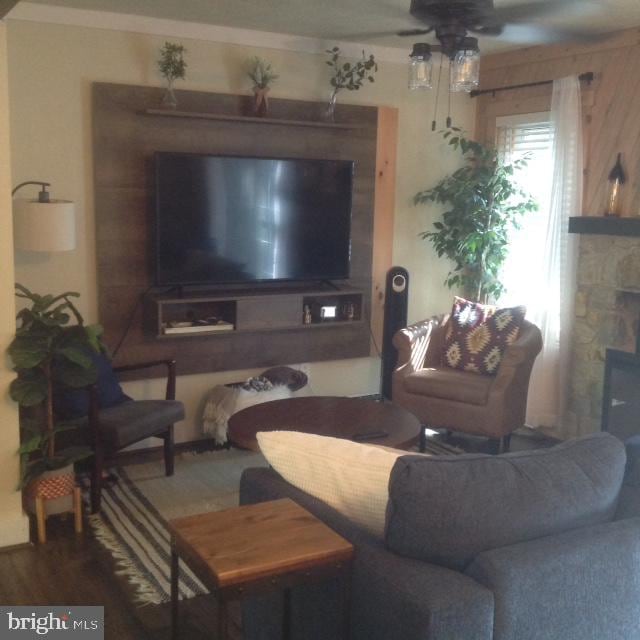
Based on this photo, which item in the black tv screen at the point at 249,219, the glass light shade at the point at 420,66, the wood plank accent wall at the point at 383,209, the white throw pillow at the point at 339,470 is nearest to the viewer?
the white throw pillow at the point at 339,470

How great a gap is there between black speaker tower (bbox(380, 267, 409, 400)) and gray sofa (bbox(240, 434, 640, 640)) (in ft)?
11.6

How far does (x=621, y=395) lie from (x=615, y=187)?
3.95 ft

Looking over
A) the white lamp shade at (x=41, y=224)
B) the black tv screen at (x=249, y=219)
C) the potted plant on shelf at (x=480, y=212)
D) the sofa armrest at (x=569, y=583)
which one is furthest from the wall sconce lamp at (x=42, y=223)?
the sofa armrest at (x=569, y=583)

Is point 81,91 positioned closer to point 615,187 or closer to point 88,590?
point 88,590

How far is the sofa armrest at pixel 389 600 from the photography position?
62.9 inches

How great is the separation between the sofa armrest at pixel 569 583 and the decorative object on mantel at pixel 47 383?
224 centimetres

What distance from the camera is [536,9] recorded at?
4.00 meters

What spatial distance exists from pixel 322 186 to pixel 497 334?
146cm

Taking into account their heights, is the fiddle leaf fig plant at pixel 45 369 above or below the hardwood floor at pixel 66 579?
above

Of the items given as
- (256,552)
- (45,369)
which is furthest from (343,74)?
(256,552)

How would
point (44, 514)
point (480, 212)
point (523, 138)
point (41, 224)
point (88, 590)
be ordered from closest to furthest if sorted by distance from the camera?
point (88, 590)
point (44, 514)
point (41, 224)
point (480, 212)
point (523, 138)

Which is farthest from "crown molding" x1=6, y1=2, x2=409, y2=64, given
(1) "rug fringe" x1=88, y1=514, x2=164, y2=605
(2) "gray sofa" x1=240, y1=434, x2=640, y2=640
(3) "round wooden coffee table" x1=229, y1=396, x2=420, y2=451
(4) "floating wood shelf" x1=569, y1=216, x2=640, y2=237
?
(2) "gray sofa" x1=240, y1=434, x2=640, y2=640

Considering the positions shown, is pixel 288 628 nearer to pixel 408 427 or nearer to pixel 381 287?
pixel 408 427

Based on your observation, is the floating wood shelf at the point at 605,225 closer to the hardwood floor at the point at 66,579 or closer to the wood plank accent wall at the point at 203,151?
the wood plank accent wall at the point at 203,151
